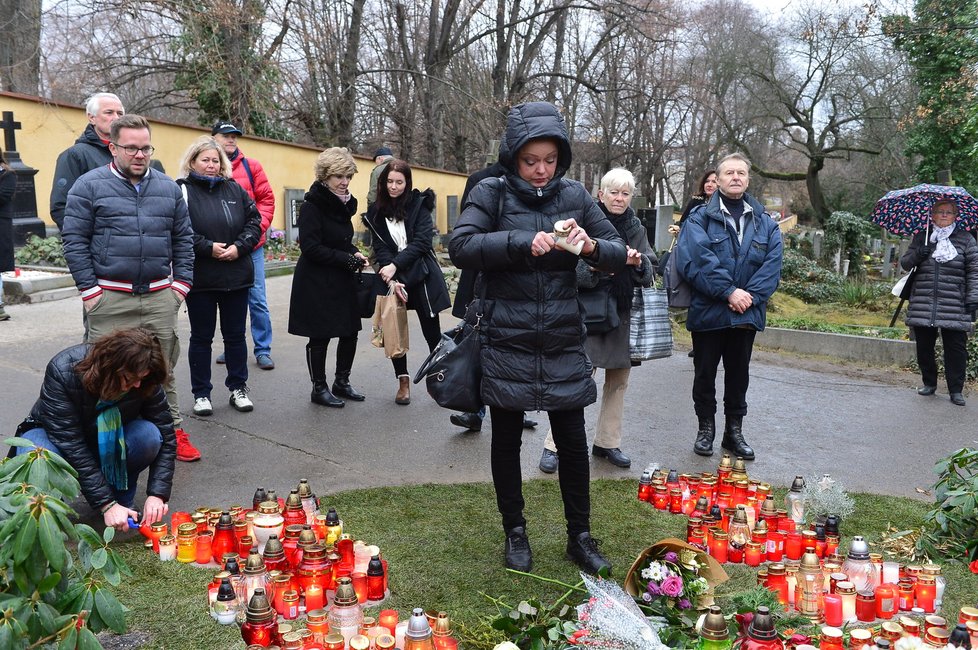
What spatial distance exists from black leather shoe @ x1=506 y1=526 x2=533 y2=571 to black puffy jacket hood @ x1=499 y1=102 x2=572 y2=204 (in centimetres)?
146

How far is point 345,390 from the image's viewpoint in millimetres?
6539

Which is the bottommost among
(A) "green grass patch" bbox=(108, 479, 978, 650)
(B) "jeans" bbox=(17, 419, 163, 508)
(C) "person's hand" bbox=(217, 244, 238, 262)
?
(A) "green grass patch" bbox=(108, 479, 978, 650)

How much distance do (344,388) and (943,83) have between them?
1249cm

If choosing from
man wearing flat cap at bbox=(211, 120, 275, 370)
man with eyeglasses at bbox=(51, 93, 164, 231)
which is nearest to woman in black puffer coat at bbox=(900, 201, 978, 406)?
man wearing flat cap at bbox=(211, 120, 275, 370)

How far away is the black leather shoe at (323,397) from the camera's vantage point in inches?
249

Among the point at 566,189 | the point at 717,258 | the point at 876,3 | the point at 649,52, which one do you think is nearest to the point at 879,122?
the point at 649,52

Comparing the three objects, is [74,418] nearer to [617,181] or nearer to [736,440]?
[617,181]

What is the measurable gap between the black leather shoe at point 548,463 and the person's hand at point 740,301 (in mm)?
1462

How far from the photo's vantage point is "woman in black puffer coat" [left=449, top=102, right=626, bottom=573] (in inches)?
136

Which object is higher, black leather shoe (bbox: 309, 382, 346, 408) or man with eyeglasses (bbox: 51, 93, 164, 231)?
man with eyeglasses (bbox: 51, 93, 164, 231)

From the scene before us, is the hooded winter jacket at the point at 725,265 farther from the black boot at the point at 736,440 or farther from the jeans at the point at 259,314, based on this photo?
the jeans at the point at 259,314

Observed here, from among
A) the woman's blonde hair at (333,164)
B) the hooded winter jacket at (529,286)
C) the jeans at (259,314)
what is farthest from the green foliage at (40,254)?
the hooded winter jacket at (529,286)

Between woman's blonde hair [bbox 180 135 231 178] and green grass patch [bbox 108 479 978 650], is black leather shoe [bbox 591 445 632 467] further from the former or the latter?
woman's blonde hair [bbox 180 135 231 178]

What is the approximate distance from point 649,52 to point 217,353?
2388cm
